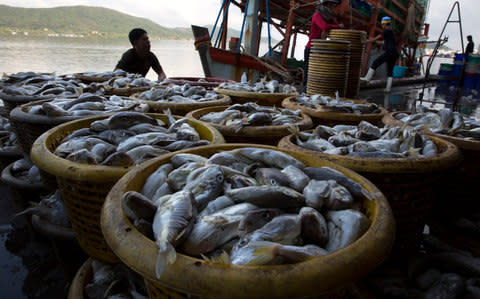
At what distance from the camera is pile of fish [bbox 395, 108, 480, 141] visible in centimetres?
273

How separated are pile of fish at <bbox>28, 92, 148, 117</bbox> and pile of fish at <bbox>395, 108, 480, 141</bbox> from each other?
2.90 m

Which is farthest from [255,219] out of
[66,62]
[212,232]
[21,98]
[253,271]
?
[66,62]

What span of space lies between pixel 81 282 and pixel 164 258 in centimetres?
142

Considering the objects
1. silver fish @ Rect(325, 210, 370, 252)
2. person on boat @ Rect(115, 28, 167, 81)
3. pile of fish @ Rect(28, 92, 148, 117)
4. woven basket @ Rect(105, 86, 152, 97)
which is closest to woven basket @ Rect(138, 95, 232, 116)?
pile of fish @ Rect(28, 92, 148, 117)

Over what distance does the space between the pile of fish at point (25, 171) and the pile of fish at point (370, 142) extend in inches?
107

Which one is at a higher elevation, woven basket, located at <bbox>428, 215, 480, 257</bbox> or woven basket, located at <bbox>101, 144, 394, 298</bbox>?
woven basket, located at <bbox>101, 144, 394, 298</bbox>

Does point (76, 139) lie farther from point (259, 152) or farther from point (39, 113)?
point (259, 152)

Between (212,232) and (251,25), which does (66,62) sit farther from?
(212,232)

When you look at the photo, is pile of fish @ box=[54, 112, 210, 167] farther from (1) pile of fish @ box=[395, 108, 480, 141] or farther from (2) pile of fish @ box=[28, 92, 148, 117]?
(1) pile of fish @ box=[395, 108, 480, 141]

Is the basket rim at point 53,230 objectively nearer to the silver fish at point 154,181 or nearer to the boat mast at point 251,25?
the silver fish at point 154,181

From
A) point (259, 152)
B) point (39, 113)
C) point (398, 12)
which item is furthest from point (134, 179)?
point (398, 12)

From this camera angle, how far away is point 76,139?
84.9 inches

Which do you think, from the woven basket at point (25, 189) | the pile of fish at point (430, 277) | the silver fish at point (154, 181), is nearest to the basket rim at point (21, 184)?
the woven basket at point (25, 189)

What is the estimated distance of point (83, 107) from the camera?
2.98 metres
